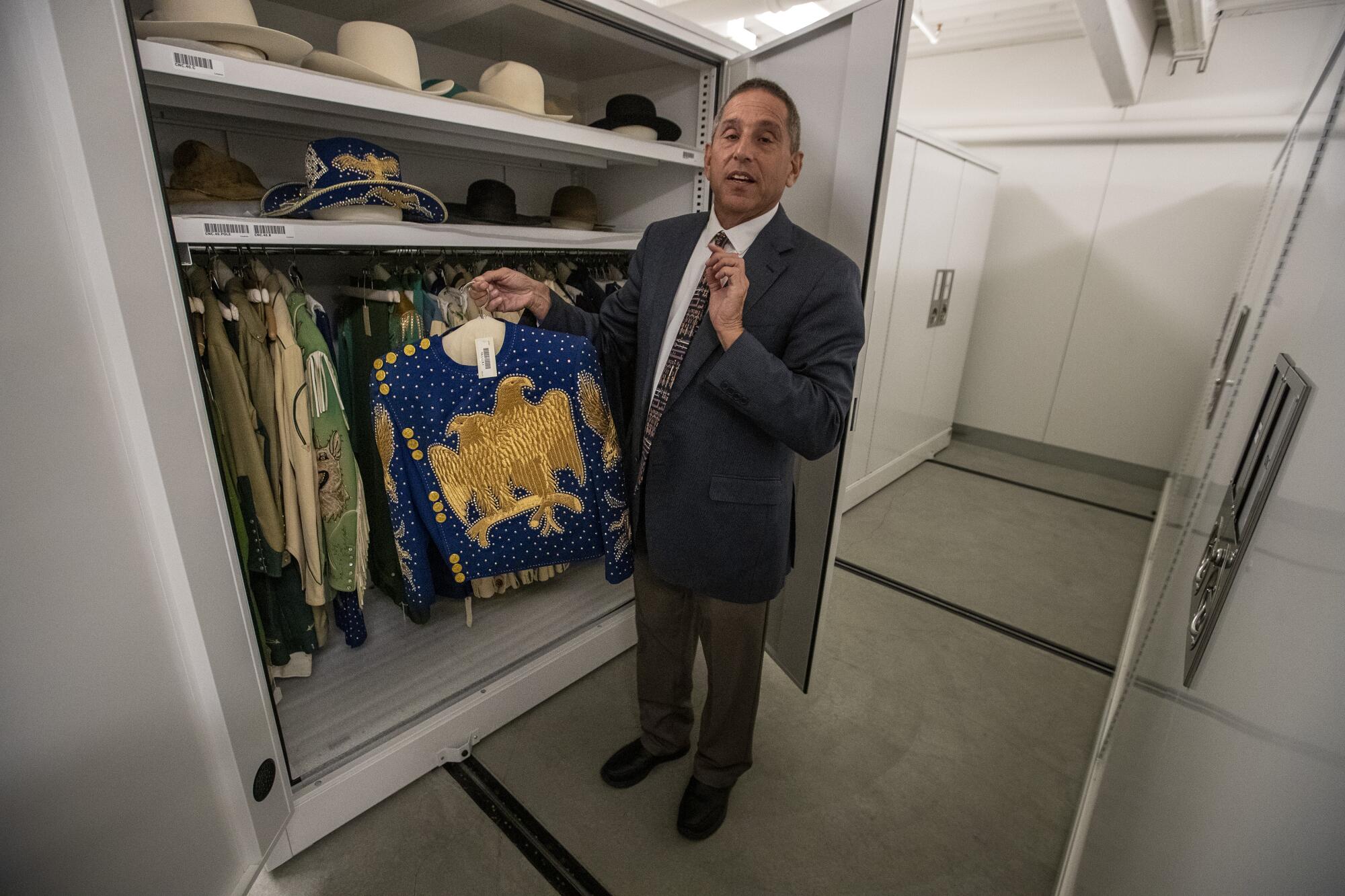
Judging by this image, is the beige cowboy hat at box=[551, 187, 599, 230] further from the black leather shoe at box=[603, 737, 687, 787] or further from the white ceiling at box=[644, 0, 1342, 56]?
the white ceiling at box=[644, 0, 1342, 56]

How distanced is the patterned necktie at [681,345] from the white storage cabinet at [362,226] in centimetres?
47

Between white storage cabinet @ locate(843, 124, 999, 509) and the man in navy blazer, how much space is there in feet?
5.39

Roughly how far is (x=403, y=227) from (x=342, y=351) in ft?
1.61

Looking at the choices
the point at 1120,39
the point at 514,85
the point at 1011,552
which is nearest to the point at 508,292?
the point at 514,85

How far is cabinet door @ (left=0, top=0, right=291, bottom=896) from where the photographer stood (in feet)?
2.58

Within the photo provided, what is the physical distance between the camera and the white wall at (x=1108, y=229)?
3.72 meters

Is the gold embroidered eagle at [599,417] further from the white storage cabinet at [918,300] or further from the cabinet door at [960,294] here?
the cabinet door at [960,294]

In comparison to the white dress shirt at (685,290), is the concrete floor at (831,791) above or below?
below

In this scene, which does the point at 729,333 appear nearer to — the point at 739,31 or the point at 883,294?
the point at 883,294

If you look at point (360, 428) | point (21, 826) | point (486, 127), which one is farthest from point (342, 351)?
point (21, 826)

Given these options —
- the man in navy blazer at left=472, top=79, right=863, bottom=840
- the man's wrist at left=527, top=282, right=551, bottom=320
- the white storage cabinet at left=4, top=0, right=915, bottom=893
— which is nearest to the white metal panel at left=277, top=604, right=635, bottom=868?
A: the white storage cabinet at left=4, top=0, right=915, bottom=893

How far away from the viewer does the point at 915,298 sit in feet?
11.9

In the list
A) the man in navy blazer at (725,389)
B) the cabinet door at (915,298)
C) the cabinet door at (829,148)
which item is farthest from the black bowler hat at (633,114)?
the cabinet door at (915,298)

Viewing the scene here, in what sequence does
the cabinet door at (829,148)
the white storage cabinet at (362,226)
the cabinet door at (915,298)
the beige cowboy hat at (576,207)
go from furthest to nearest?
the cabinet door at (915,298), the beige cowboy hat at (576,207), the cabinet door at (829,148), the white storage cabinet at (362,226)
